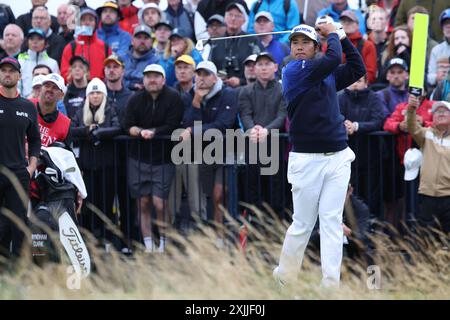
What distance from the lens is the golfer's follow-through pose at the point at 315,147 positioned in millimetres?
10352

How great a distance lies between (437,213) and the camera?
12.9m

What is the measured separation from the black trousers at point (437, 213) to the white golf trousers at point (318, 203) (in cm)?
266

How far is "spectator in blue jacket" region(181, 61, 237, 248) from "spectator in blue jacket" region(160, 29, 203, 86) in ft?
4.81

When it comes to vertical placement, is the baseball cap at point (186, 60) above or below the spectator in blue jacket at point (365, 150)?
above

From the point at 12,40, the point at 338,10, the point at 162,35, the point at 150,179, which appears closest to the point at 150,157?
the point at 150,179

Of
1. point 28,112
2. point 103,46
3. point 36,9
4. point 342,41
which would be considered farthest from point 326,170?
point 36,9

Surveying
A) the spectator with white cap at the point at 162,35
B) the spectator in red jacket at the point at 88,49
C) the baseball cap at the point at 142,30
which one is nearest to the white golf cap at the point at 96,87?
the spectator in red jacket at the point at 88,49

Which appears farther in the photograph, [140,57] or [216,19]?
[216,19]

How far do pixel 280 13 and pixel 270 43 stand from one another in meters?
1.07

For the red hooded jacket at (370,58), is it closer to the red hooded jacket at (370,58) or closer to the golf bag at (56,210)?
the red hooded jacket at (370,58)

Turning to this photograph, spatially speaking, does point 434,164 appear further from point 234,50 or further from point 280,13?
point 280,13

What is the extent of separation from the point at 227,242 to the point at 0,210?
2530mm

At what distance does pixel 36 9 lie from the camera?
17797 millimetres

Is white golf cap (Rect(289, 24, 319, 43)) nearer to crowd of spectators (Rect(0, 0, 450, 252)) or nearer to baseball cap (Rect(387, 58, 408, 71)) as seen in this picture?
crowd of spectators (Rect(0, 0, 450, 252))
